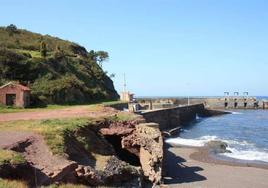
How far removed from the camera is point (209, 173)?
98.9 feet

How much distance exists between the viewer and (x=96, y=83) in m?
71.8

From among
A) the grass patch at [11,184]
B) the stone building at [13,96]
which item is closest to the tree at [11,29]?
the stone building at [13,96]

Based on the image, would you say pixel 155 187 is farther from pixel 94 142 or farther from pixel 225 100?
pixel 225 100

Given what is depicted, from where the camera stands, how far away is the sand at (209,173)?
26828mm

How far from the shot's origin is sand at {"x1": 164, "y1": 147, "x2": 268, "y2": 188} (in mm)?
26828

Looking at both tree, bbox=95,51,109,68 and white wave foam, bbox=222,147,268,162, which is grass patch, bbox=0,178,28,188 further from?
tree, bbox=95,51,109,68

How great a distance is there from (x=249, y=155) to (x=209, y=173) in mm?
10469

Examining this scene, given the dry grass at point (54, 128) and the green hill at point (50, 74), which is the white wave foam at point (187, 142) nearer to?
the green hill at point (50, 74)

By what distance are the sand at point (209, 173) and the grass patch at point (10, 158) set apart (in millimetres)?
11581

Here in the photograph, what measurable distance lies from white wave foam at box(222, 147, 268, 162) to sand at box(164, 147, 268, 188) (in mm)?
3038

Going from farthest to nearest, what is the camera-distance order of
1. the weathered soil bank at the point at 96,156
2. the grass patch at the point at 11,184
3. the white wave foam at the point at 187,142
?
the white wave foam at the point at 187,142 → the weathered soil bank at the point at 96,156 → the grass patch at the point at 11,184

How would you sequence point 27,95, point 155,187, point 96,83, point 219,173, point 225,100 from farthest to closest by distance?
point 225,100 < point 96,83 < point 27,95 < point 219,173 < point 155,187

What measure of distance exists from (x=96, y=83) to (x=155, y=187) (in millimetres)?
49017

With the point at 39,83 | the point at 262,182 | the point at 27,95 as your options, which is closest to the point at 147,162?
the point at 262,182
